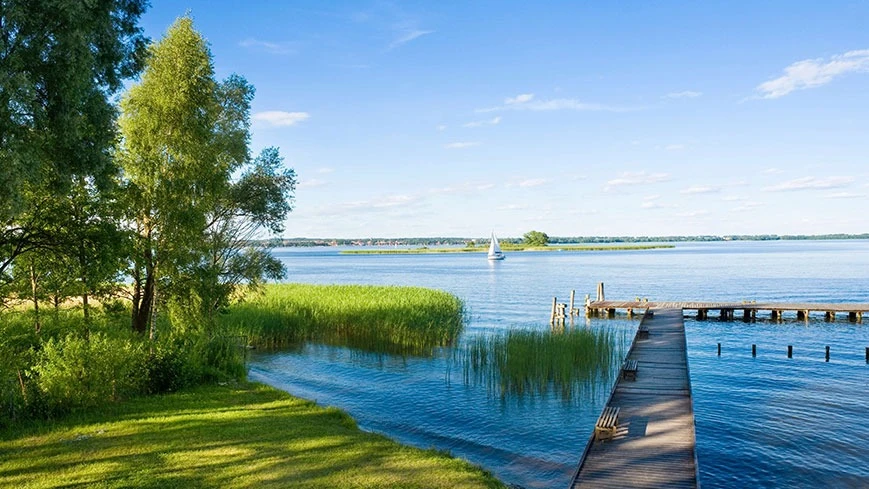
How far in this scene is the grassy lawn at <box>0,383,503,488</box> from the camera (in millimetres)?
11055

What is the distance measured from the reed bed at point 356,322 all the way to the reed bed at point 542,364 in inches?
212

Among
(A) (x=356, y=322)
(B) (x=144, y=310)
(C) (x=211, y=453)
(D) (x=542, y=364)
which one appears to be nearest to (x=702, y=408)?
(D) (x=542, y=364)

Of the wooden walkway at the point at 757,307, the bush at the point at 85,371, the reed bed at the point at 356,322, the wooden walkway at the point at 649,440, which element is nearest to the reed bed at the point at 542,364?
the wooden walkway at the point at 649,440

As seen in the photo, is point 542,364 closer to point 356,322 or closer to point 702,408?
point 702,408

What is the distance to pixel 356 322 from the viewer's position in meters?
34.4

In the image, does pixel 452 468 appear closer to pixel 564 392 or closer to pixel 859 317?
pixel 564 392

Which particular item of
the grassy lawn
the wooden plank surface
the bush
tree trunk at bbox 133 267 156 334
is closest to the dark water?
the grassy lawn

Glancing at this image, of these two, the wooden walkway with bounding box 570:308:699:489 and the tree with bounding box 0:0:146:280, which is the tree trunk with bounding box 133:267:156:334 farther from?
the wooden walkway with bounding box 570:308:699:489

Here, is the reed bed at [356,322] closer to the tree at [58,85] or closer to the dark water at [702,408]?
the dark water at [702,408]

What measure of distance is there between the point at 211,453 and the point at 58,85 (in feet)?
28.5

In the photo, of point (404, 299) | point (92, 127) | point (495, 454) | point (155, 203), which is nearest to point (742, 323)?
point (404, 299)

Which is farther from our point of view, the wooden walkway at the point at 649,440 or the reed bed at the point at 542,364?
the reed bed at the point at 542,364

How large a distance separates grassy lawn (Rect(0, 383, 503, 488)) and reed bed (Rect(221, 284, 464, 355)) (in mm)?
14458

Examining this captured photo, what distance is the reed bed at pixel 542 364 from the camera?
70.9 feet
